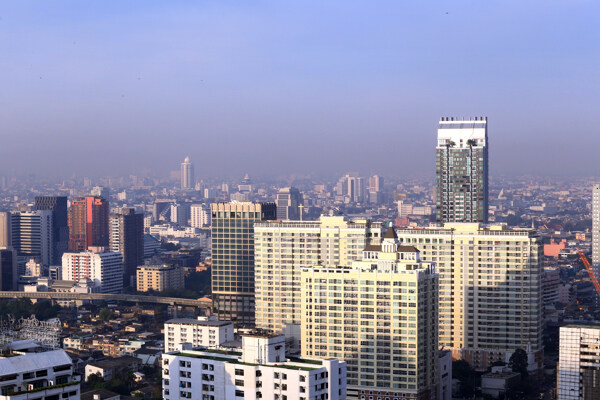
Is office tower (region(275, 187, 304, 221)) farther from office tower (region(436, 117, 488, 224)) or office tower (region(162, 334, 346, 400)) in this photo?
office tower (region(162, 334, 346, 400))

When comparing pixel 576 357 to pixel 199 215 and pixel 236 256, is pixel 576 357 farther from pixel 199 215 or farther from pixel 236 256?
pixel 199 215

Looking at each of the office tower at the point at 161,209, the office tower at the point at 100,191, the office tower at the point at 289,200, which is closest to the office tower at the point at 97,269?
the office tower at the point at 289,200

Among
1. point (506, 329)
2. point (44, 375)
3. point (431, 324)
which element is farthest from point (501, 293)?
point (44, 375)

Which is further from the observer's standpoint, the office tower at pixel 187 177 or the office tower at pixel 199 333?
the office tower at pixel 187 177

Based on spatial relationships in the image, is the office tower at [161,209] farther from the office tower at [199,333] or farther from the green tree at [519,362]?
the green tree at [519,362]

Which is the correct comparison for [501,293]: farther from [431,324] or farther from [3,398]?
[3,398]

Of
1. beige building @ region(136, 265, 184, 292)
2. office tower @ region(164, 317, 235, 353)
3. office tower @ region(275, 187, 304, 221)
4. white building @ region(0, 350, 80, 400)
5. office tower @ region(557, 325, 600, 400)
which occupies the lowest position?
beige building @ region(136, 265, 184, 292)

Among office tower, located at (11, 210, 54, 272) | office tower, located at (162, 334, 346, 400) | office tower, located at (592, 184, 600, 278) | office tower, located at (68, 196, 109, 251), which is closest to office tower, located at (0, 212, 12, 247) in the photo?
office tower, located at (11, 210, 54, 272)
